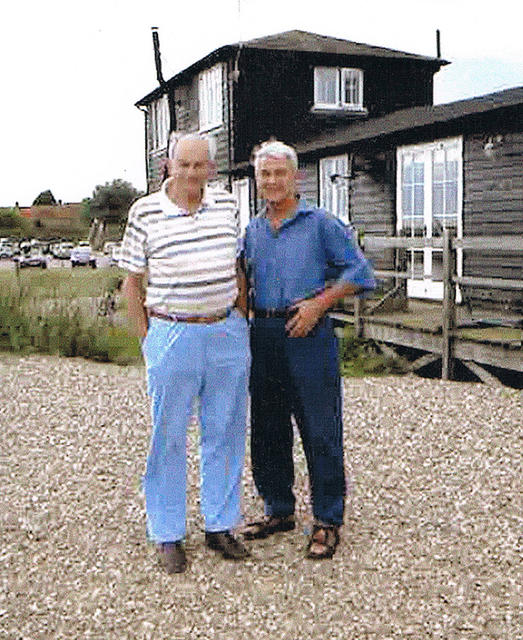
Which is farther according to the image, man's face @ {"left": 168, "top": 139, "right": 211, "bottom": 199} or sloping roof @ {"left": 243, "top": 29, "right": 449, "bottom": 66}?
sloping roof @ {"left": 243, "top": 29, "right": 449, "bottom": 66}

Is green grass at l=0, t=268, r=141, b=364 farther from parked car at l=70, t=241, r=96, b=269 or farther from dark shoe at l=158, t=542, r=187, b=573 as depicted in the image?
parked car at l=70, t=241, r=96, b=269

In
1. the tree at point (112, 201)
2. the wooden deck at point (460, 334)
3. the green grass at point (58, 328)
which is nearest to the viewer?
the wooden deck at point (460, 334)

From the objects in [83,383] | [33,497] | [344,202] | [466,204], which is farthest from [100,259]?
[33,497]

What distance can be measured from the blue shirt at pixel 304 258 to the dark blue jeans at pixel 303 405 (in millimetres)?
154

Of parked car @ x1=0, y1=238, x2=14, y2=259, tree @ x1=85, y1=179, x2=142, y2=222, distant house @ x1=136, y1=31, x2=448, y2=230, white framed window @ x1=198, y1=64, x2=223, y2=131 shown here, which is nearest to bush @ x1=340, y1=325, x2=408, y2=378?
distant house @ x1=136, y1=31, x2=448, y2=230

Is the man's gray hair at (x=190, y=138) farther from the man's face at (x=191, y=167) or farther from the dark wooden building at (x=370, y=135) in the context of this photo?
the dark wooden building at (x=370, y=135)

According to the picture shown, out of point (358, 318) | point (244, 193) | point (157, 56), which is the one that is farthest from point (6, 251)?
point (358, 318)

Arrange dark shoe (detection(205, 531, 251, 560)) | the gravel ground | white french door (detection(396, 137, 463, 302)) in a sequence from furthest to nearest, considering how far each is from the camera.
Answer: white french door (detection(396, 137, 463, 302)), dark shoe (detection(205, 531, 251, 560)), the gravel ground

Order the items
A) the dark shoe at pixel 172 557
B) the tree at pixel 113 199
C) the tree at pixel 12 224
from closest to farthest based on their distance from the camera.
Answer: the dark shoe at pixel 172 557
the tree at pixel 113 199
the tree at pixel 12 224

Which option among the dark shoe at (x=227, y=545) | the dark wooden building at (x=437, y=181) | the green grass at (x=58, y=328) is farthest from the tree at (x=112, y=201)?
the dark shoe at (x=227, y=545)

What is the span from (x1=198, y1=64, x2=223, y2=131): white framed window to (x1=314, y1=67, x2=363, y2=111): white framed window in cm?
220

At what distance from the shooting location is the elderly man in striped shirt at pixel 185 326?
4.29 meters

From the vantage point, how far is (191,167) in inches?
168

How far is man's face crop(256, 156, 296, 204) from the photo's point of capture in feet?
14.5
